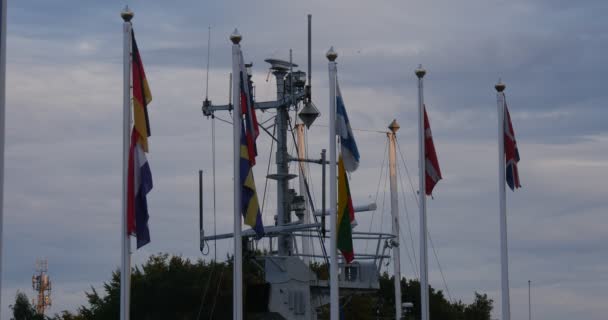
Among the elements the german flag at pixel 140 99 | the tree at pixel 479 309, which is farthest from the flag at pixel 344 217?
the tree at pixel 479 309

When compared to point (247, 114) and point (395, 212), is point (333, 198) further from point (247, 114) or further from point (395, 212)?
point (395, 212)

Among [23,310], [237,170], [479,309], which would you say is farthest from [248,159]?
[23,310]

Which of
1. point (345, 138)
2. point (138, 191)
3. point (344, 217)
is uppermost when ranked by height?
point (345, 138)

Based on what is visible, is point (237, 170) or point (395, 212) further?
point (395, 212)

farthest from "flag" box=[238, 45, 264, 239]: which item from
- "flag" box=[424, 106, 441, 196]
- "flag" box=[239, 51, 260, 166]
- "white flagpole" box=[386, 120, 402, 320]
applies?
"white flagpole" box=[386, 120, 402, 320]

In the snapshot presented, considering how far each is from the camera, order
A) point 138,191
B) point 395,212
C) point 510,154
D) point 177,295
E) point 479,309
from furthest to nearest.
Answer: point 479,309 < point 177,295 < point 395,212 < point 510,154 < point 138,191

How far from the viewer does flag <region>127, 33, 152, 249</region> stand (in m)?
28.9

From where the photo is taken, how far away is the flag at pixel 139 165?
2891cm

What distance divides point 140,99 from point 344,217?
640 cm

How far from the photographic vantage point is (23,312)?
417 feet

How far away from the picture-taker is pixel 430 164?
35312 millimetres

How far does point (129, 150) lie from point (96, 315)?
45.5 m

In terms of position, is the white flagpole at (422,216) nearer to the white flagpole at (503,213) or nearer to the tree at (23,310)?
the white flagpole at (503,213)

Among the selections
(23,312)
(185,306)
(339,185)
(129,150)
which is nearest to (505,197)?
(339,185)
